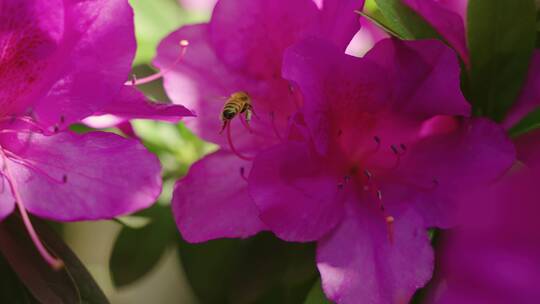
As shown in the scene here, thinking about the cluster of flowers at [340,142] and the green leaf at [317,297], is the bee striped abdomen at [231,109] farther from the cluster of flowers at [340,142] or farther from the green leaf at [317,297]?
the green leaf at [317,297]

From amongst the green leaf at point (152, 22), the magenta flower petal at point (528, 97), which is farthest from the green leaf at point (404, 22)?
the green leaf at point (152, 22)

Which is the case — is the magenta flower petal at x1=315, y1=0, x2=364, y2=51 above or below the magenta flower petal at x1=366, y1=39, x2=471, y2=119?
above

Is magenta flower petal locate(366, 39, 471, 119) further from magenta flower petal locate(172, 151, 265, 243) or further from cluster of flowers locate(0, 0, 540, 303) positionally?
magenta flower petal locate(172, 151, 265, 243)

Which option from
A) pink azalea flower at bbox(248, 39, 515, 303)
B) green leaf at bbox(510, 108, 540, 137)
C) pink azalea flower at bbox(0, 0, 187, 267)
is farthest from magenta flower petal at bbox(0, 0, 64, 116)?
green leaf at bbox(510, 108, 540, 137)

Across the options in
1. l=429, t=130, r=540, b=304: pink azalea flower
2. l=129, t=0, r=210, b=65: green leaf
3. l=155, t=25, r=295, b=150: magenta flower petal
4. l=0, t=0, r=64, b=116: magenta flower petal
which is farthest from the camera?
l=129, t=0, r=210, b=65: green leaf

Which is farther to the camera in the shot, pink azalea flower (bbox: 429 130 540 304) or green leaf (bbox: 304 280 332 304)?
green leaf (bbox: 304 280 332 304)

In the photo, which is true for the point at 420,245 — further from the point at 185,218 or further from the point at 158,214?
the point at 158,214

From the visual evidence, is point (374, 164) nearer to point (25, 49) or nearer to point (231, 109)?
point (231, 109)

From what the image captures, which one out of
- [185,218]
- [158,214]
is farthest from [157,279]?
[185,218]
